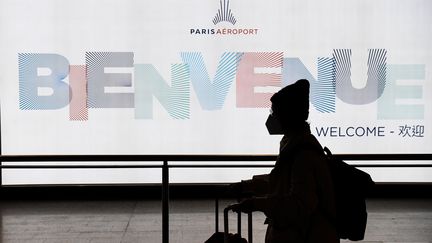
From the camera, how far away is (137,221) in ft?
19.4

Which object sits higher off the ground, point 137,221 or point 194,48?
point 194,48

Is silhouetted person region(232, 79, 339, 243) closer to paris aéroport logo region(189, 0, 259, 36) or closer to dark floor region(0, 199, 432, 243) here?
dark floor region(0, 199, 432, 243)

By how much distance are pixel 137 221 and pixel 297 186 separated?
14.0 feet

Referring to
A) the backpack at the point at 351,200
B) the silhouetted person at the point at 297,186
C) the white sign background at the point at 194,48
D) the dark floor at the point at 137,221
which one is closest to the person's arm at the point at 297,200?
the silhouetted person at the point at 297,186

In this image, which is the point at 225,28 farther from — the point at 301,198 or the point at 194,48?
the point at 301,198

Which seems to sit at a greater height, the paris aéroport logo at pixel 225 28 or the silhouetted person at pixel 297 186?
the paris aéroport logo at pixel 225 28

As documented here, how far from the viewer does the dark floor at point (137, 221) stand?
5203 mm

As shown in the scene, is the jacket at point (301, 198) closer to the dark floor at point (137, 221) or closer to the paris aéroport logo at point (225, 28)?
the dark floor at point (137, 221)

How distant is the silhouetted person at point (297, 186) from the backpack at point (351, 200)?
46mm

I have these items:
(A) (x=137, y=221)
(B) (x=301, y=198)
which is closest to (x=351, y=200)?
(B) (x=301, y=198)

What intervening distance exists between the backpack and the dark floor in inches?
128

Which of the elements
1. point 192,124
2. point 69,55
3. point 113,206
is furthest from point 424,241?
Answer: point 69,55

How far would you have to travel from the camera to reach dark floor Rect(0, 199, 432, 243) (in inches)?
205

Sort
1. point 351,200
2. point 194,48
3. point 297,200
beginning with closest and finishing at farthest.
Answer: point 297,200
point 351,200
point 194,48
